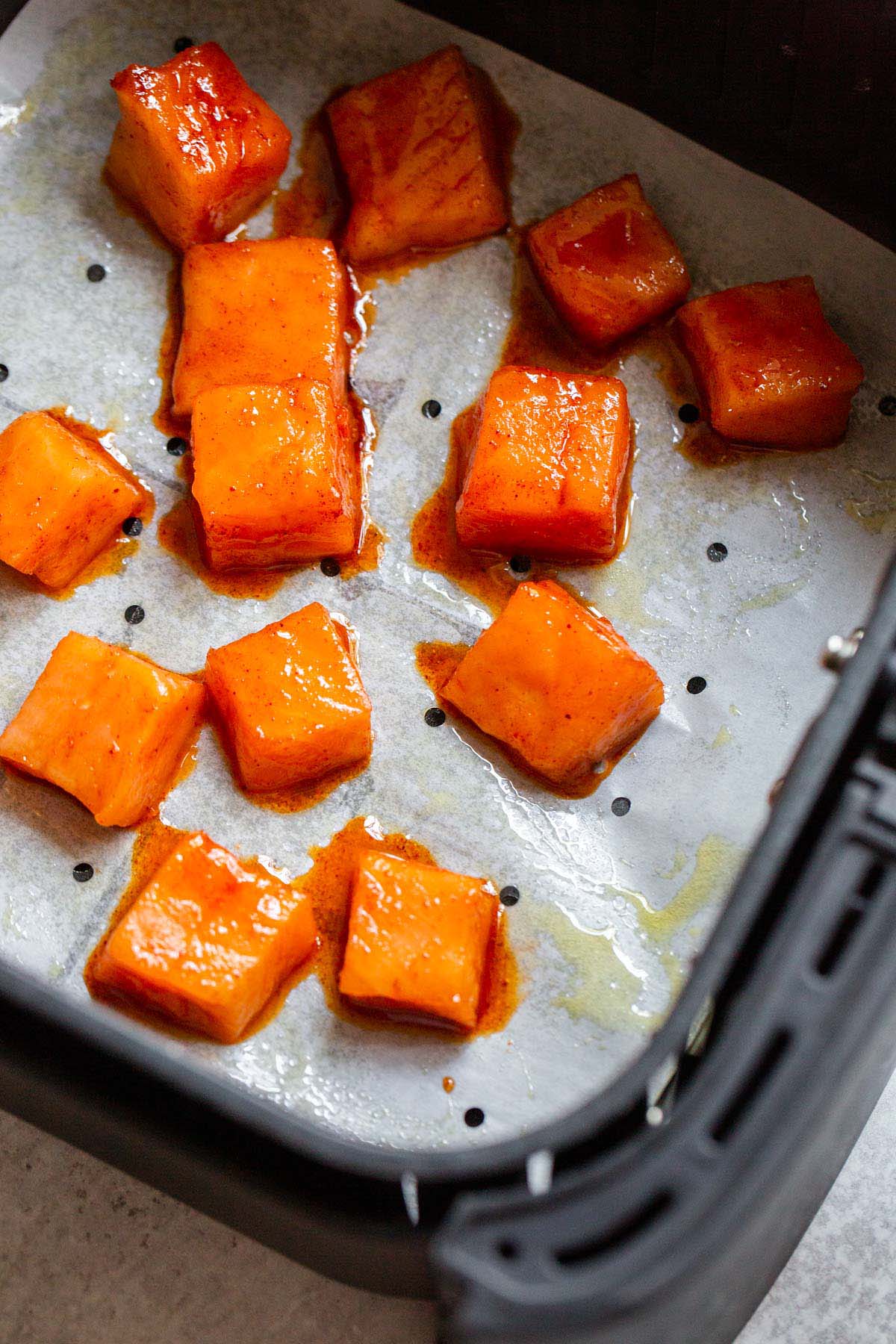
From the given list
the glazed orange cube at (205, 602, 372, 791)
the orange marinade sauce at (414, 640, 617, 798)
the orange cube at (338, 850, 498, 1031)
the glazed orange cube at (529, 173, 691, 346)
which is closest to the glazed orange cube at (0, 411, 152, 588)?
the glazed orange cube at (205, 602, 372, 791)

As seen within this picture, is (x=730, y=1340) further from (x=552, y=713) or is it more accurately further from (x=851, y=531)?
(x=851, y=531)

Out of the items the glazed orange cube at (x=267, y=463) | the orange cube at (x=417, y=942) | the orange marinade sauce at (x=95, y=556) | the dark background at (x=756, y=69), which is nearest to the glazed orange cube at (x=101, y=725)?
the orange marinade sauce at (x=95, y=556)

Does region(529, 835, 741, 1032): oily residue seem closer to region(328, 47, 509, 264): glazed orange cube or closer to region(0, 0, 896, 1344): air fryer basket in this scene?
region(0, 0, 896, 1344): air fryer basket

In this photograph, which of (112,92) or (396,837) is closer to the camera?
(396,837)

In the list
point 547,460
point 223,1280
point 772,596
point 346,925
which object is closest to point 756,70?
point 547,460

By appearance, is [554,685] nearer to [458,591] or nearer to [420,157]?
[458,591]

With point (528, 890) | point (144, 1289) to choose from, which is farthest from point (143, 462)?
point (144, 1289)
